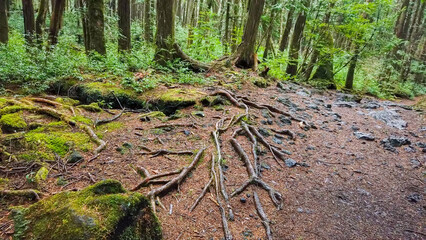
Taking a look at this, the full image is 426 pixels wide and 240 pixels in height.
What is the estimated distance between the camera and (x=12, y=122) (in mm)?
4504

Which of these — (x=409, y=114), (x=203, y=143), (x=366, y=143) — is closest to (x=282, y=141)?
(x=203, y=143)

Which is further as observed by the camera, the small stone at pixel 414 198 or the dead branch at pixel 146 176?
the small stone at pixel 414 198

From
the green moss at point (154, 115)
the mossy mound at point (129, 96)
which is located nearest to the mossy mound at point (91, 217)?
the green moss at point (154, 115)

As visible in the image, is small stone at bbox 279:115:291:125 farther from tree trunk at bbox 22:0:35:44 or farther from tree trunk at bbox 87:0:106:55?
tree trunk at bbox 22:0:35:44

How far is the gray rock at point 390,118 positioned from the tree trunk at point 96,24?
1067 centimetres

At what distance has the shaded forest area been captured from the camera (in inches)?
115

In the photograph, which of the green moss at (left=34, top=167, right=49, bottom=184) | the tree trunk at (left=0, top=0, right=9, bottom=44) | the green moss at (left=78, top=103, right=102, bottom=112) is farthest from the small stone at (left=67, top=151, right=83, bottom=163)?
the tree trunk at (left=0, top=0, right=9, bottom=44)

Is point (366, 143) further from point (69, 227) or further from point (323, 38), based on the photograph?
point (323, 38)

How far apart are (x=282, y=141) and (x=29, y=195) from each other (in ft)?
15.8

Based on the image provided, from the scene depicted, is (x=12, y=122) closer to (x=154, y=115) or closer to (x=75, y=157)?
(x=75, y=157)

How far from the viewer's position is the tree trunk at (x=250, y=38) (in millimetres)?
9923

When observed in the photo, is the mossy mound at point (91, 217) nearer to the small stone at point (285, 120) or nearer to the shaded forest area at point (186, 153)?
the shaded forest area at point (186, 153)

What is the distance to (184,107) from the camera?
668 centimetres

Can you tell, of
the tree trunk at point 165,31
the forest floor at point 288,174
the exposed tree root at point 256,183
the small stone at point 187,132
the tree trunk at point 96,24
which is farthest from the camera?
the tree trunk at point 96,24
